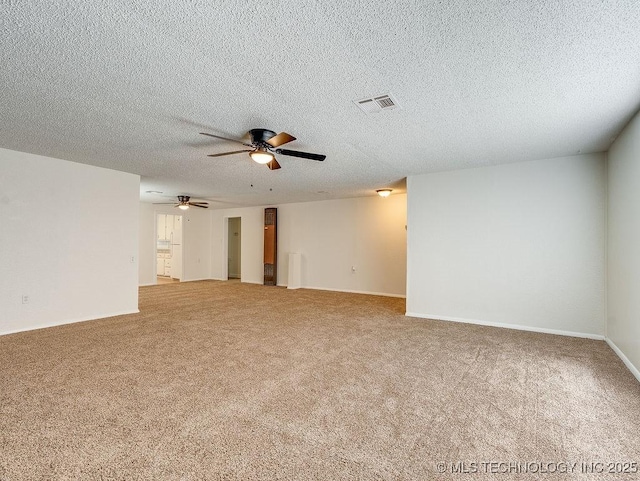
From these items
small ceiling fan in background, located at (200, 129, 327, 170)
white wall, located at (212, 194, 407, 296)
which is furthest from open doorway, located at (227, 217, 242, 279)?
small ceiling fan in background, located at (200, 129, 327, 170)

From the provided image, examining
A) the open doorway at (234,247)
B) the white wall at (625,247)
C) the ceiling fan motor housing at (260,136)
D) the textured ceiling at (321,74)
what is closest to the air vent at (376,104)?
the textured ceiling at (321,74)

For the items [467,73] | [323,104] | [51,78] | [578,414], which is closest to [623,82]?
[467,73]

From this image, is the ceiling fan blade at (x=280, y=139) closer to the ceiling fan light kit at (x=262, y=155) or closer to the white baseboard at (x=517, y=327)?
the ceiling fan light kit at (x=262, y=155)

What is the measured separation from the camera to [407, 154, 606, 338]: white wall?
4.15 meters

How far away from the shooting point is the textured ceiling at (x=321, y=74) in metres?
1.67

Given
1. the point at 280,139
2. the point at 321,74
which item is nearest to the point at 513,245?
the point at 280,139

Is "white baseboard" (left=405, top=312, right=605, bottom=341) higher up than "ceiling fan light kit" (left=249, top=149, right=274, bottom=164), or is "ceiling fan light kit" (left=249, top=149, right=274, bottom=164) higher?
"ceiling fan light kit" (left=249, top=149, right=274, bottom=164)

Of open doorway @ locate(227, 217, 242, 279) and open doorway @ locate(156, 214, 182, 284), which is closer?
open doorway @ locate(156, 214, 182, 284)

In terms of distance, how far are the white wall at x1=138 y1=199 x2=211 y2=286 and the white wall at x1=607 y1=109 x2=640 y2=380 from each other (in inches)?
380

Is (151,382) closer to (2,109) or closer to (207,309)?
(2,109)

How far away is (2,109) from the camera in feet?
9.36

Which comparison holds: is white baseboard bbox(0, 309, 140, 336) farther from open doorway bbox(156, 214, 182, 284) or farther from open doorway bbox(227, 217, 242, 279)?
open doorway bbox(227, 217, 242, 279)

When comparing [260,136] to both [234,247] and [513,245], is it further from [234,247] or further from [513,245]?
[234,247]

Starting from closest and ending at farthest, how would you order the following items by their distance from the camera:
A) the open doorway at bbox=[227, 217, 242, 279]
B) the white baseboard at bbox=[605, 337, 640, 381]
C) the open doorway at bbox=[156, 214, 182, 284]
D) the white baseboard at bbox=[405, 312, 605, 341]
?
the white baseboard at bbox=[605, 337, 640, 381] < the white baseboard at bbox=[405, 312, 605, 341] < the open doorway at bbox=[156, 214, 182, 284] < the open doorway at bbox=[227, 217, 242, 279]
